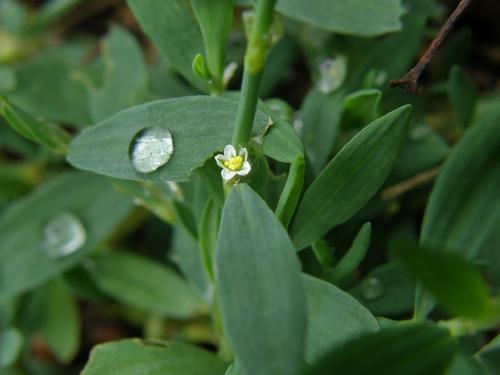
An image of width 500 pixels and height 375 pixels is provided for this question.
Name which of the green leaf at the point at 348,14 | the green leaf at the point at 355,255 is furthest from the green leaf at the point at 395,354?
the green leaf at the point at 348,14

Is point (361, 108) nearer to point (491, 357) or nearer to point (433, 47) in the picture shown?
point (433, 47)

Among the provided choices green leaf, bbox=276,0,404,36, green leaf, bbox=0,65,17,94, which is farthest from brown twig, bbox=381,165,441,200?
green leaf, bbox=0,65,17,94

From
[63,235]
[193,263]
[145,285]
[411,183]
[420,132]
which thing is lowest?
[145,285]

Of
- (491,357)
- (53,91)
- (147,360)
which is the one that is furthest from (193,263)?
(53,91)

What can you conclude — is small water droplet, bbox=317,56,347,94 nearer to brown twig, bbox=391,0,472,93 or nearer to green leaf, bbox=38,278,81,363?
brown twig, bbox=391,0,472,93

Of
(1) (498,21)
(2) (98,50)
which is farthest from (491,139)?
(2) (98,50)
